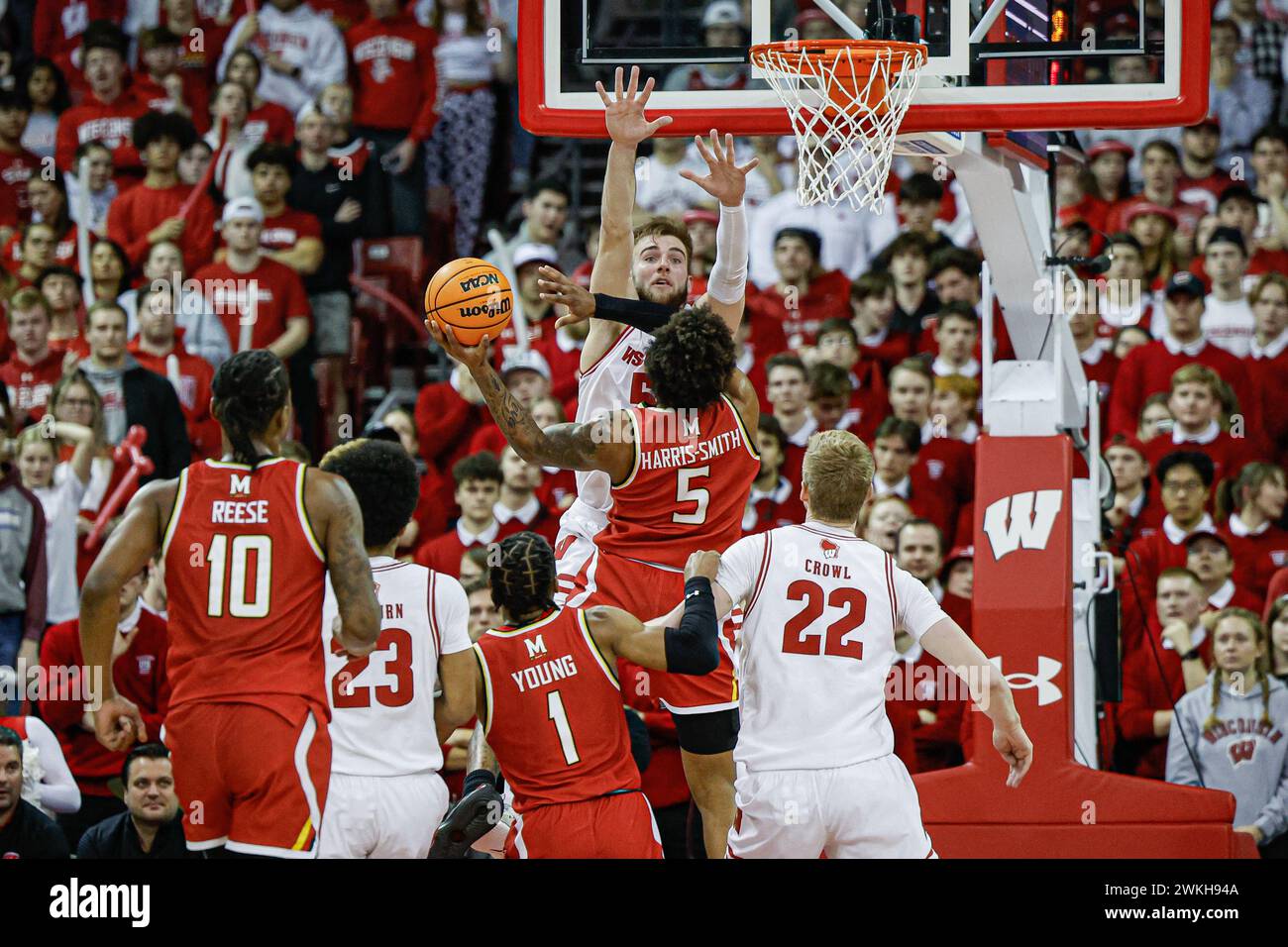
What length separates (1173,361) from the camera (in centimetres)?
1095

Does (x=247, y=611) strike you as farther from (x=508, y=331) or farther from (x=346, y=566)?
(x=508, y=331)

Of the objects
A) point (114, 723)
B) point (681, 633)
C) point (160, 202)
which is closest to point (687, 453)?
point (681, 633)

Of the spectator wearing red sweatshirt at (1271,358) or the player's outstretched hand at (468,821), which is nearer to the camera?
the player's outstretched hand at (468,821)

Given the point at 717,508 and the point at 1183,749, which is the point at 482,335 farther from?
the point at 1183,749

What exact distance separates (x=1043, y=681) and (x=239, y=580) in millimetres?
3403

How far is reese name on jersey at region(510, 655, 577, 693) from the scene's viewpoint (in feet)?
20.5

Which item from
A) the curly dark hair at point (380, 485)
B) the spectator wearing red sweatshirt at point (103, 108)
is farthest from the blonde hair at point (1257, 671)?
the spectator wearing red sweatshirt at point (103, 108)

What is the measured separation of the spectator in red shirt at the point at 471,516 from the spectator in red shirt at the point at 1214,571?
3.55m

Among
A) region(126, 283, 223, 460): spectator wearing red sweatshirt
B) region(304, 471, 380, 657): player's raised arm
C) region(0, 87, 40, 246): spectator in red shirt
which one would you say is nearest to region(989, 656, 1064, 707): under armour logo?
region(304, 471, 380, 657): player's raised arm

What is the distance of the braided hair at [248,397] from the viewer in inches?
237

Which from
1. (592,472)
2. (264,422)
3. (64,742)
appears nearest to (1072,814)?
(592,472)

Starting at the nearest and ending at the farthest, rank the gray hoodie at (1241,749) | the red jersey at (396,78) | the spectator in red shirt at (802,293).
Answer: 1. the gray hoodie at (1241,749)
2. the spectator in red shirt at (802,293)
3. the red jersey at (396,78)

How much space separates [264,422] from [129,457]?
16.7ft

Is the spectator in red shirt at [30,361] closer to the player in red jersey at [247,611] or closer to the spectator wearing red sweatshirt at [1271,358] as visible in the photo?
the player in red jersey at [247,611]
